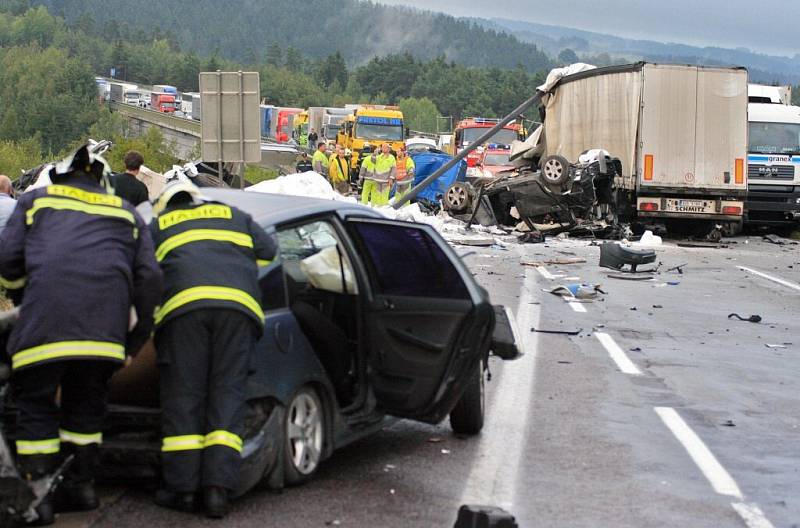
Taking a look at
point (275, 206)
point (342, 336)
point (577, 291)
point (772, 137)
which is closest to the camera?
point (275, 206)

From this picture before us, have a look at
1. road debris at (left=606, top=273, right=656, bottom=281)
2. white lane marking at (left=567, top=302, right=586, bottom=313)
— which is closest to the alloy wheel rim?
white lane marking at (left=567, top=302, right=586, bottom=313)

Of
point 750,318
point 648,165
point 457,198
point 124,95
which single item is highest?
point 124,95

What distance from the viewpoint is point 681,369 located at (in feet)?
34.1

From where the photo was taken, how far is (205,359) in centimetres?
538

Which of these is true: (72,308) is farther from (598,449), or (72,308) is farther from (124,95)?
(124,95)

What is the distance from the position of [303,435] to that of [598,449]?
82.8 inches

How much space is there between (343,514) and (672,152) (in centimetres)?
2078

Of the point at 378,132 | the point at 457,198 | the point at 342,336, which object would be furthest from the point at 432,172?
the point at 342,336

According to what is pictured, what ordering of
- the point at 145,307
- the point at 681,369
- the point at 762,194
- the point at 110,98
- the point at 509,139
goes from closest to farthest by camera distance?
1. the point at 145,307
2. the point at 681,369
3. the point at 762,194
4. the point at 509,139
5. the point at 110,98

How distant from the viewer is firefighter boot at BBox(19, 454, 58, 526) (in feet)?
16.7

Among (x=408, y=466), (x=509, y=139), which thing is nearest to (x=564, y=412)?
(x=408, y=466)

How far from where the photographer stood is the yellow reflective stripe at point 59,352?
197 inches

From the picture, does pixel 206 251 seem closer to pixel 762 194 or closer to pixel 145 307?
pixel 145 307

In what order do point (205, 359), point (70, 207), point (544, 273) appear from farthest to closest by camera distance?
1. point (544, 273)
2. point (205, 359)
3. point (70, 207)
